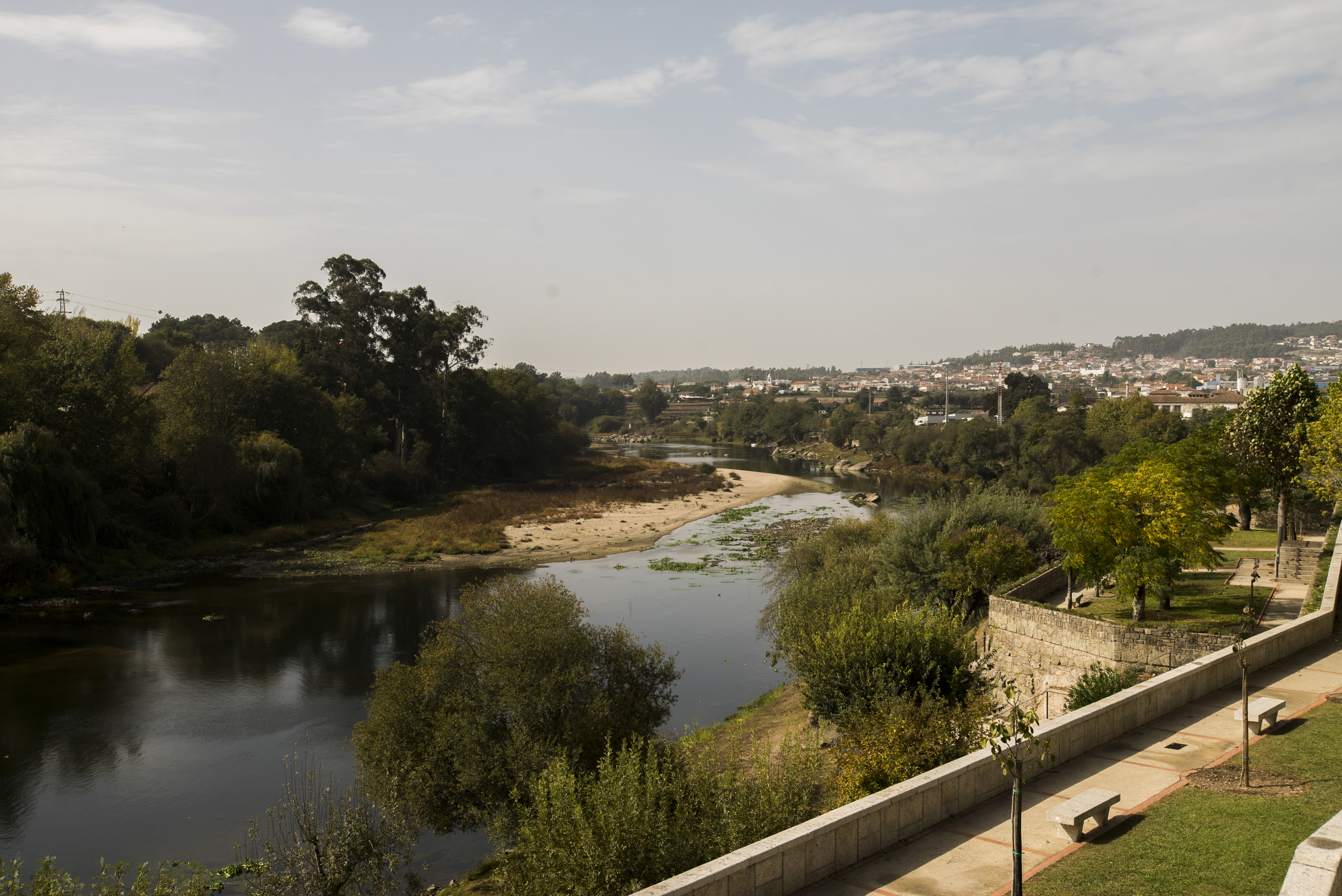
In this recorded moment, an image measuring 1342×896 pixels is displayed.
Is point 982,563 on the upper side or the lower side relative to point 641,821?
lower

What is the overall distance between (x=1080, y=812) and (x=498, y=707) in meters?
12.4

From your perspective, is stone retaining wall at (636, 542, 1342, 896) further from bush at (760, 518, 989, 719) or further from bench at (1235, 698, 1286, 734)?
bush at (760, 518, 989, 719)

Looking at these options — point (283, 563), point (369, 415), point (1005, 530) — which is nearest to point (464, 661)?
point (1005, 530)

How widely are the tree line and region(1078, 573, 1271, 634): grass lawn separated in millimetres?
40952

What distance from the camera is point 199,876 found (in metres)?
13.7

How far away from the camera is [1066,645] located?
71.8 feet

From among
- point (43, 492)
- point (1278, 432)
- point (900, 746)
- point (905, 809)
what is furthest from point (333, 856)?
point (43, 492)

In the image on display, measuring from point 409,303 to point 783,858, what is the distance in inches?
2879

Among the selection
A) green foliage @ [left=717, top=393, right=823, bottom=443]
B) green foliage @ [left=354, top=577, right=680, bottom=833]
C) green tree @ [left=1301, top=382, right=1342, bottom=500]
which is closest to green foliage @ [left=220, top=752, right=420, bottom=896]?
green foliage @ [left=354, top=577, right=680, bottom=833]

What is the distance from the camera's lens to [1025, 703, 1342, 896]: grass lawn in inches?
302

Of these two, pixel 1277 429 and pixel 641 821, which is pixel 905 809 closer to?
pixel 641 821

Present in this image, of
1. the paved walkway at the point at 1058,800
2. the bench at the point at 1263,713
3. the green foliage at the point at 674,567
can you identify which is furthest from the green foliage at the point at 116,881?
the green foliage at the point at 674,567

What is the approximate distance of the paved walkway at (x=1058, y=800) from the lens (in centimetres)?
799

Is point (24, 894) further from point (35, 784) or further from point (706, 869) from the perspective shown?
point (706, 869)
